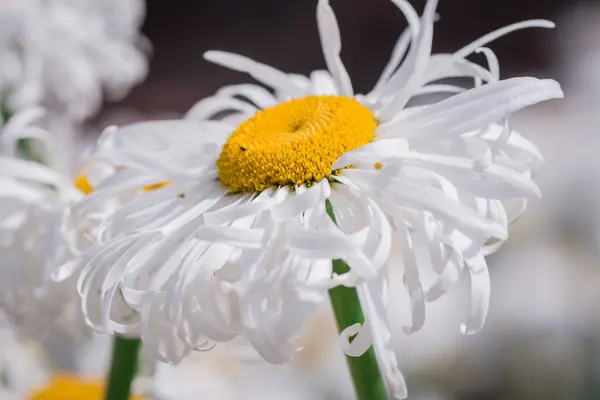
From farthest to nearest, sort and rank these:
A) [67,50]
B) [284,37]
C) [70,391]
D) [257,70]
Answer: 1. [284,37]
2. [67,50]
3. [70,391]
4. [257,70]

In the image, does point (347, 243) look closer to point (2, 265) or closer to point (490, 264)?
point (2, 265)

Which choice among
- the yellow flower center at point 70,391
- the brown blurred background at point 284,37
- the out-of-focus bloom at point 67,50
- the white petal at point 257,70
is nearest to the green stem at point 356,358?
the white petal at point 257,70

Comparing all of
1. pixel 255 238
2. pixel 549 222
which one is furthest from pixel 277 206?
pixel 549 222

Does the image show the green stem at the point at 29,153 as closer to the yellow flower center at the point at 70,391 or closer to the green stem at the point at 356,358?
the yellow flower center at the point at 70,391

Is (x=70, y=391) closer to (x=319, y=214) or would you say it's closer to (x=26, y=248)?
(x=26, y=248)

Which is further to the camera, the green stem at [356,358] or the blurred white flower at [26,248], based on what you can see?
the blurred white flower at [26,248]

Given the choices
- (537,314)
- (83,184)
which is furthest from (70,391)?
(537,314)
